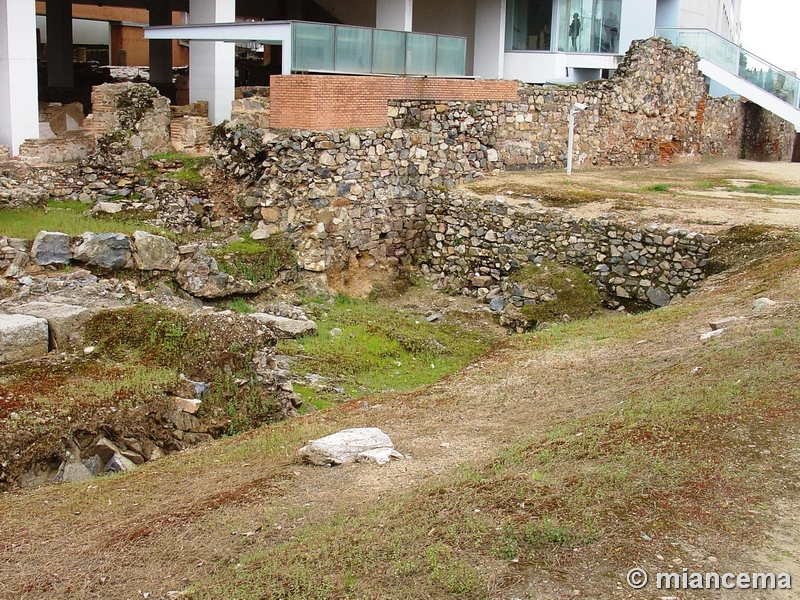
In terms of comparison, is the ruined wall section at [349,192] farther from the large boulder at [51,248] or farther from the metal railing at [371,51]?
the large boulder at [51,248]

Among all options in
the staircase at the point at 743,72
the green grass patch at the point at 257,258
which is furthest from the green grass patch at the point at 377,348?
the staircase at the point at 743,72

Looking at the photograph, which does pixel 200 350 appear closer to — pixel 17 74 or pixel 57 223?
pixel 57 223

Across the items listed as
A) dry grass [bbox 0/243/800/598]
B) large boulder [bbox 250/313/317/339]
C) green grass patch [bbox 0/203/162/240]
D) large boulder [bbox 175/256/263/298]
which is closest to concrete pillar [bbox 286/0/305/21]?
green grass patch [bbox 0/203/162/240]

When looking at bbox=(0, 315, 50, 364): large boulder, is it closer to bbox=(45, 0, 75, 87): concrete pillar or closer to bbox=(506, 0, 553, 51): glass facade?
bbox=(45, 0, 75, 87): concrete pillar

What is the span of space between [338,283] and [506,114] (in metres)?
5.61

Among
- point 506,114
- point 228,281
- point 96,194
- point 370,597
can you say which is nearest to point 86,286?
point 228,281

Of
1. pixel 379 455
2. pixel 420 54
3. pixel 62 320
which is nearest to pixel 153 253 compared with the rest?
pixel 62 320

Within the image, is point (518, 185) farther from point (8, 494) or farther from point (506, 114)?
point (8, 494)

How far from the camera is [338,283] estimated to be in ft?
49.8

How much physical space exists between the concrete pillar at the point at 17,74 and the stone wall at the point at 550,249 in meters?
7.17

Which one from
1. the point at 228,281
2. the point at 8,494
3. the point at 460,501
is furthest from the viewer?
the point at 228,281

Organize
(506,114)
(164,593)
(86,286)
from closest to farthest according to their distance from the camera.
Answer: (164,593) → (86,286) → (506,114)

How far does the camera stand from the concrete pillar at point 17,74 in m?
15.8

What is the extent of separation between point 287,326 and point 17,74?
739 centimetres
